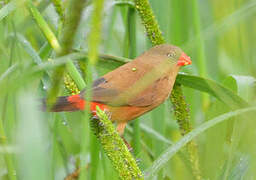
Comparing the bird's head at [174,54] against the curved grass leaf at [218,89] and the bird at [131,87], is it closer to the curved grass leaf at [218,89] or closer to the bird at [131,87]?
the bird at [131,87]

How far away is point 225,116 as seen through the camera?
1546mm

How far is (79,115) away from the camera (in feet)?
9.00

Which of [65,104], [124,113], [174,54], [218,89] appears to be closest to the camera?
[218,89]

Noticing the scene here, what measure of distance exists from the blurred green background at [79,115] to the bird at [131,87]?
0.23ft

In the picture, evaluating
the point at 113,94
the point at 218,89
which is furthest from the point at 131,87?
the point at 218,89

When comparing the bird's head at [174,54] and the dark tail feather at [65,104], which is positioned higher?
the bird's head at [174,54]

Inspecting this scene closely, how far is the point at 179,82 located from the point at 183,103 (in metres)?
0.21

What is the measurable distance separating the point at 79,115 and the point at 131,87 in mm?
704

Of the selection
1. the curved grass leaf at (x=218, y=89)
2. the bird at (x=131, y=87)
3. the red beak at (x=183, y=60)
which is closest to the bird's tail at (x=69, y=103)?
the bird at (x=131, y=87)

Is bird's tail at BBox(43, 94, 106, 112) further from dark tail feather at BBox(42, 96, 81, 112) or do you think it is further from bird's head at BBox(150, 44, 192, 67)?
bird's head at BBox(150, 44, 192, 67)

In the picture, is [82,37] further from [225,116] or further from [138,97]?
[225,116]

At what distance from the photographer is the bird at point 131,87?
7.04ft

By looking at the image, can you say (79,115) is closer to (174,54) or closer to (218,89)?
(174,54)

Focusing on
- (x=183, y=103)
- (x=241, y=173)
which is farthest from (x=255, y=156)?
(x=183, y=103)
